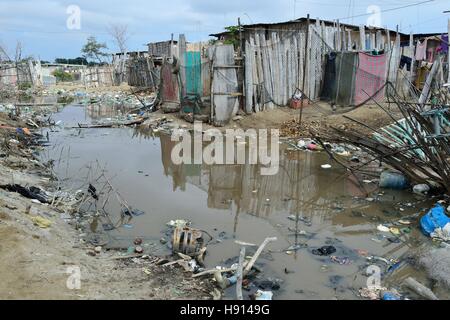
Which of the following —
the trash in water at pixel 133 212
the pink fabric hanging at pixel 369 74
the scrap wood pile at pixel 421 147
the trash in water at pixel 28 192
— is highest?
the pink fabric hanging at pixel 369 74

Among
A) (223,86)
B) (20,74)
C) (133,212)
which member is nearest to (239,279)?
(133,212)

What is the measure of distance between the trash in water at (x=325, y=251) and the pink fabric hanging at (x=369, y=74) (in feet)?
27.1

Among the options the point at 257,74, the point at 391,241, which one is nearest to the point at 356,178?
the point at 391,241

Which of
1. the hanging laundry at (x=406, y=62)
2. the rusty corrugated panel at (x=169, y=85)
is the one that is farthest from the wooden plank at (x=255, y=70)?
the hanging laundry at (x=406, y=62)

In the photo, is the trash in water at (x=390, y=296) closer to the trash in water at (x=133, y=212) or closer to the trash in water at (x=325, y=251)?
the trash in water at (x=325, y=251)

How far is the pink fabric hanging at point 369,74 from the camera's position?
11531 millimetres

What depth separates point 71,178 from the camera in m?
6.62

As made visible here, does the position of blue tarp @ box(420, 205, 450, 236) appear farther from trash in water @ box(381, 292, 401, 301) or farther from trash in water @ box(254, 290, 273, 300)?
→ trash in water @ box(254, 290, 273, 300)

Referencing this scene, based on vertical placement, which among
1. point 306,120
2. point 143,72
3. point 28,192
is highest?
point 143,72

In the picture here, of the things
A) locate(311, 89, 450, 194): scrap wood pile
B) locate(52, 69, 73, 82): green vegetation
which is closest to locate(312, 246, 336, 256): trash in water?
locate(311, 89, 450, 194): scrap wood pile

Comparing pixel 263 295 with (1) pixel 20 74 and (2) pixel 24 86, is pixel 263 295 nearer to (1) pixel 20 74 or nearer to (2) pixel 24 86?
(2) pixel 24 86

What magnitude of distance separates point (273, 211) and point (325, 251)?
132 cm

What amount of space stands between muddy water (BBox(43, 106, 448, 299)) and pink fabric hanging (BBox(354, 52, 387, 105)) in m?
4.31

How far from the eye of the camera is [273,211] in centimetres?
541
